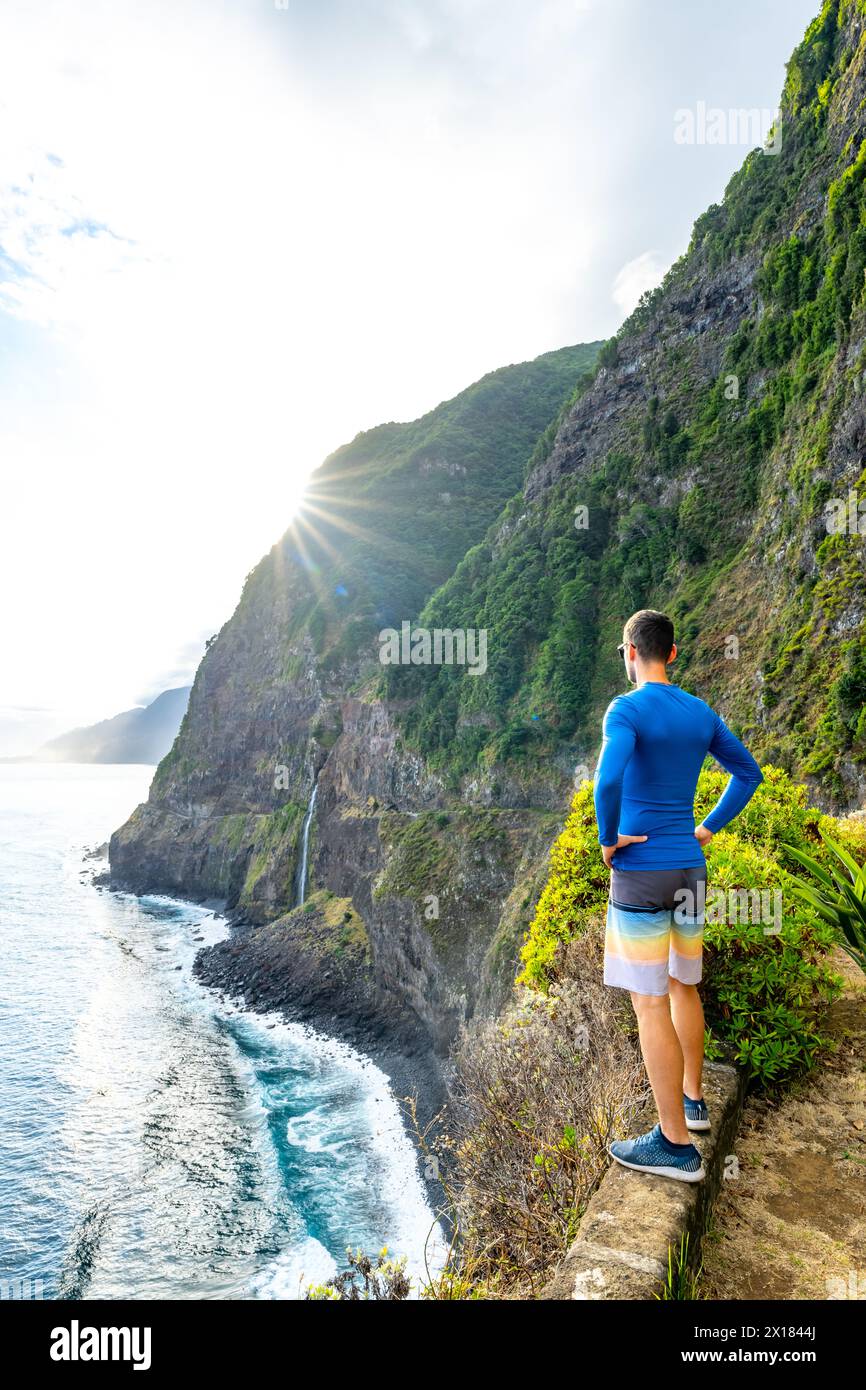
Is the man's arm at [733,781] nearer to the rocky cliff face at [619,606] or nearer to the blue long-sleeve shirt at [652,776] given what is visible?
the blue long-sleeve shirt at [652,776]

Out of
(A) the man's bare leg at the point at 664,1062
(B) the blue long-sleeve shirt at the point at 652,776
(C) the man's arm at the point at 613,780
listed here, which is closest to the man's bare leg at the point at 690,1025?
(A) the man's bare leg at the point at 664,1062

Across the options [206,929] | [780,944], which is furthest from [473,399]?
[780,944]

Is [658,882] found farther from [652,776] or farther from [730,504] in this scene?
[730,504]

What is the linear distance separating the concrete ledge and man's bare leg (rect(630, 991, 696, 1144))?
0.87 feet

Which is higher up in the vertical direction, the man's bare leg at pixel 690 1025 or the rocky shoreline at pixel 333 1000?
the man's bare leg at pixel 690 1025

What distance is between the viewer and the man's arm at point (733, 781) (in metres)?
3.91

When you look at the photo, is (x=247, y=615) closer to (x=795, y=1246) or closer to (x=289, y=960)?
(x=289, y=960)

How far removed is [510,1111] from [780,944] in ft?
7.73

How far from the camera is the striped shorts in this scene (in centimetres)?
346

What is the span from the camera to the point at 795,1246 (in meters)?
3.28

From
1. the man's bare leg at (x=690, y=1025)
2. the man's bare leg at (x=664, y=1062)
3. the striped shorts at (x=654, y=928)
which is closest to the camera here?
the man's bare leg at (x=664, y=1062)

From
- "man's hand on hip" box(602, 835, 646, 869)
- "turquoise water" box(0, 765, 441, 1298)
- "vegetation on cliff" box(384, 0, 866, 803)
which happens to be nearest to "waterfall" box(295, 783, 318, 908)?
"turquoise water" box(0, 765, 441, 1298)

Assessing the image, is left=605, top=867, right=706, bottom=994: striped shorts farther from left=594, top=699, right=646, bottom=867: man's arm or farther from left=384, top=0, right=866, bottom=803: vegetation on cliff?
left=384, top=0, right=866, bottom=803: vegetation on cliff

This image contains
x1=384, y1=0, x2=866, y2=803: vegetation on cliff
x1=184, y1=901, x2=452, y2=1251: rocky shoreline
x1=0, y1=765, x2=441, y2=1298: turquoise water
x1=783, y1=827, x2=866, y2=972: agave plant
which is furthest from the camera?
x1=184, y1=901, x2=452, y2=1251: rocky shoreline
